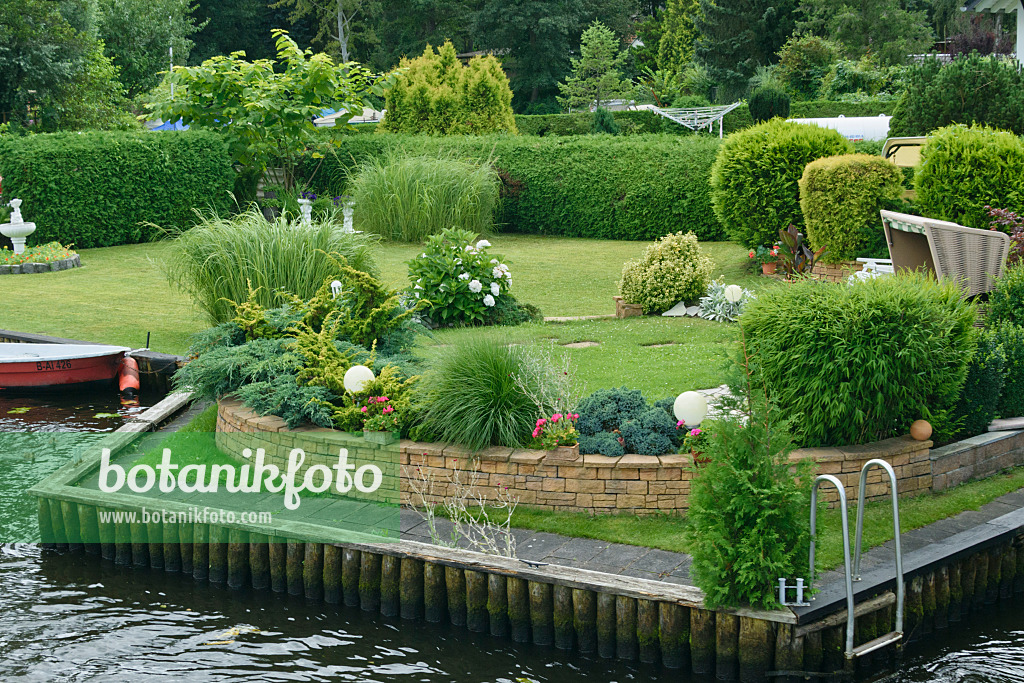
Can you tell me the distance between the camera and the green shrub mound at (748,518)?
4.32 meters

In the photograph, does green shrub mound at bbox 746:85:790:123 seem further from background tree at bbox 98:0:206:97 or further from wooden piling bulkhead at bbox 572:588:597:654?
background tree at bbox 98:0:206:97

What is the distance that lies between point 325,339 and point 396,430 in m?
1.14

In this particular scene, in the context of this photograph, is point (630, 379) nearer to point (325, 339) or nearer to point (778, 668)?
point (325, 339)

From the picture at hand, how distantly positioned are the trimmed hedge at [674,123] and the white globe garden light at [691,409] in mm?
19905

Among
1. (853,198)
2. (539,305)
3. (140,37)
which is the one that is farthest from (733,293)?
(140,37)

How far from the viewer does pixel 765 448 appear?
14.4ft

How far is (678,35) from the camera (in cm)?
4194

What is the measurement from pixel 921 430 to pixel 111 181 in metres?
14.7

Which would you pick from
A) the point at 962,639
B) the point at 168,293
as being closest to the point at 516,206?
the point at 168,293

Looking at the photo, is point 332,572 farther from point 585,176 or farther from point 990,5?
point 990,5

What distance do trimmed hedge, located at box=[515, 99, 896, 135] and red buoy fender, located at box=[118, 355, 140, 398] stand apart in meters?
17.0

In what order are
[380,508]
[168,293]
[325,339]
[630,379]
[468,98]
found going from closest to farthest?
[380,508] → [325,339] → [630,379] → [168,293] → [468,98]

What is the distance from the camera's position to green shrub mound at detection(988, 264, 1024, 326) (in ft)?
22.4

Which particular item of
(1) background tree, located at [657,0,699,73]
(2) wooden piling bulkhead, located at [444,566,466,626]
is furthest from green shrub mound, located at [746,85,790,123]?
(1) background tree, located at [657,0,699,73]
